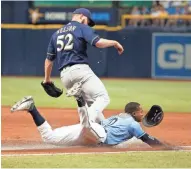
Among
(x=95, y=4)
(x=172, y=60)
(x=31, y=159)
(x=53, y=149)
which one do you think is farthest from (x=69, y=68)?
(x=95, y=4)

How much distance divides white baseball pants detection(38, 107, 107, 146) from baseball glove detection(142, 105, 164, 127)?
0.91 m

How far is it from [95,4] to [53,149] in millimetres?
15613

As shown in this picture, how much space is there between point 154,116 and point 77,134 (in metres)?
1.21

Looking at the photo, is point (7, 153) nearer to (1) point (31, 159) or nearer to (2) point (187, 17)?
(1) point (31, 159)

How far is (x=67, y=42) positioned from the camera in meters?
8.98

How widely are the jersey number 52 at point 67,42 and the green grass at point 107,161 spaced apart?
176 centimetres

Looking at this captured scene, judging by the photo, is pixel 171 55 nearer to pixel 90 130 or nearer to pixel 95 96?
pixel 95 96

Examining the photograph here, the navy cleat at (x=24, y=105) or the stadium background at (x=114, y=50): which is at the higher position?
the navy cleat at (x=24, y=105)

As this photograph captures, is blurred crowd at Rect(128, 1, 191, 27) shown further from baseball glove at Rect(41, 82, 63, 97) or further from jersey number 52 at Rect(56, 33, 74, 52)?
jersey number 52 at Rect(56, 33, 74, 52)

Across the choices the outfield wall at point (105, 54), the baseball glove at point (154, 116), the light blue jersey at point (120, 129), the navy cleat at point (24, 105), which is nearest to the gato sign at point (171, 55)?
the outfield wall at point (105, 54)

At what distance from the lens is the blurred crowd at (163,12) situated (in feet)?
74.5

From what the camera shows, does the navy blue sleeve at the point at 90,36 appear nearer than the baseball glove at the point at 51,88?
Yes

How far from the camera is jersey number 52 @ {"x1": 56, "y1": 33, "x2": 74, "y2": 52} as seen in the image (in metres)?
8.95

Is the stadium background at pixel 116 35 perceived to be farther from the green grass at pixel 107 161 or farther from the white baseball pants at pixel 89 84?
the green grass at pixel 107 161
